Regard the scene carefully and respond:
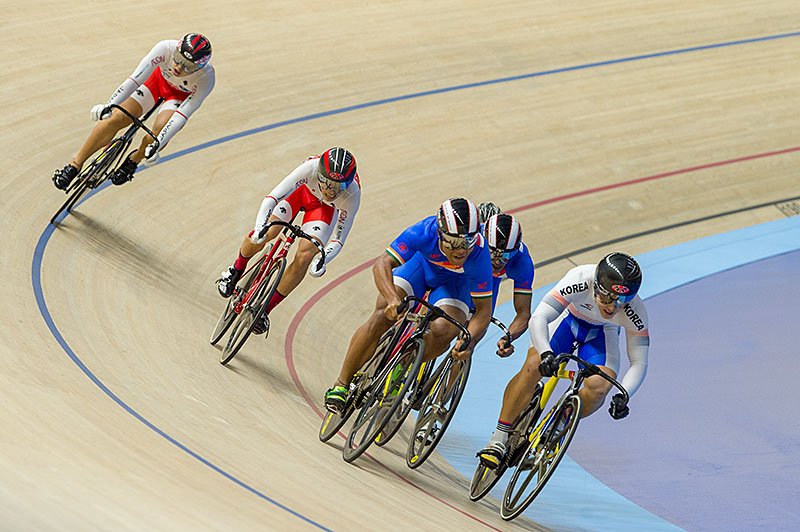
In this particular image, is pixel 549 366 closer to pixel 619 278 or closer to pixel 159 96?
pixel 619 278

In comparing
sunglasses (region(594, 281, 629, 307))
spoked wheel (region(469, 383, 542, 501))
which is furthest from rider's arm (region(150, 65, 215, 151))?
sunglasses (region(594, 281, 629, 307))

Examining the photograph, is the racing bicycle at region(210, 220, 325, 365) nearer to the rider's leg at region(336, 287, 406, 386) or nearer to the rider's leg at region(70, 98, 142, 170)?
the rider's leg at region(336, 287, 406, 386)

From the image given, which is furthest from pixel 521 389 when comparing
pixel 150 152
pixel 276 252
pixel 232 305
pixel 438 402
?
pixel 150 152

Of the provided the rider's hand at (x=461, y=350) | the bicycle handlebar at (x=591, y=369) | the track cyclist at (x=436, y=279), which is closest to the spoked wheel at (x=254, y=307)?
the track cyclist at (x=436, y=279)

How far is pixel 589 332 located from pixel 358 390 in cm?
103

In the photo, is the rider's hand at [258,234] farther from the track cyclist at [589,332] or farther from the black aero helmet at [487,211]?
the track cyclist at [589,332]

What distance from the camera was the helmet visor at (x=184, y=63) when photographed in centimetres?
605

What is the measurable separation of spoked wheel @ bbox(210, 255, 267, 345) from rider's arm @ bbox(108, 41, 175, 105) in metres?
1.46

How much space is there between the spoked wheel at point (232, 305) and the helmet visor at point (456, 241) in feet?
3.87

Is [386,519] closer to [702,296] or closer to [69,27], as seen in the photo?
[702,296]

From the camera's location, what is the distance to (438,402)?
4.73 metres

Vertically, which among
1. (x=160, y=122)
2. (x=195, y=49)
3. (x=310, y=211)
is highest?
(x=195, y=49)

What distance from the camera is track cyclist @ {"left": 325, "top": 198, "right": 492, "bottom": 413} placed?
4.48 m

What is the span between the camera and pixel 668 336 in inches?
277
